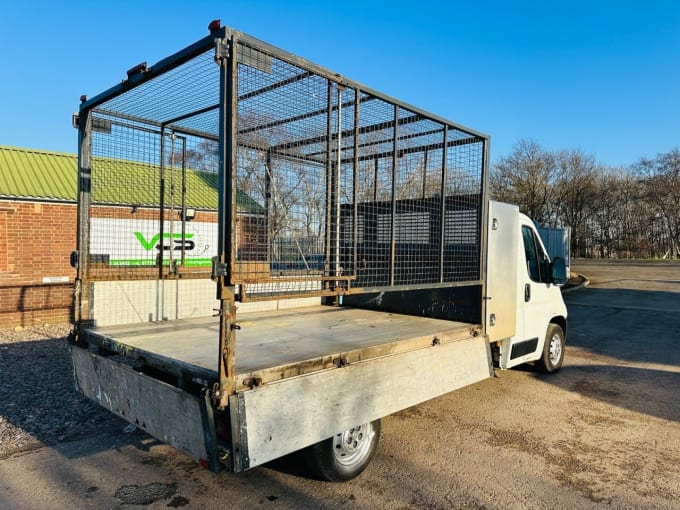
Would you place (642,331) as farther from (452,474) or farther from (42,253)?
(42,253)

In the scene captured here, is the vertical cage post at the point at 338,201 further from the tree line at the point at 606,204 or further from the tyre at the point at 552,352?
the tree line at the point at 606,204

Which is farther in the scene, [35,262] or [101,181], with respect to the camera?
[35,262]

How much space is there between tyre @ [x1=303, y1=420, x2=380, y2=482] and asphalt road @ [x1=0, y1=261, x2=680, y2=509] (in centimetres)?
11

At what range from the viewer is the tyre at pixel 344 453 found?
338 centimetres

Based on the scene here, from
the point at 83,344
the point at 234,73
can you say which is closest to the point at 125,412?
the point at 83,344

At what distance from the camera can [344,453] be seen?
3.61 meters

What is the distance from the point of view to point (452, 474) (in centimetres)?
379

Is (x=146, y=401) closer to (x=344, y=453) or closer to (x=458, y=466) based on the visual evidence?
(x=344, y=453)

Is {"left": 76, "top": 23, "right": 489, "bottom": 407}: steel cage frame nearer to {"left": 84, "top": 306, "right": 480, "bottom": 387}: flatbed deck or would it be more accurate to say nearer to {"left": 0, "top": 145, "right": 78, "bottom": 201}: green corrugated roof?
{"left": 84, "top": 306, "right": 480, "bottom": 387}: flatbed deck

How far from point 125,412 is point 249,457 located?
126cm

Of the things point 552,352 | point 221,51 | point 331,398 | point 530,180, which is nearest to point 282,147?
point 221,51

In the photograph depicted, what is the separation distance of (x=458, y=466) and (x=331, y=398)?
1474 mm

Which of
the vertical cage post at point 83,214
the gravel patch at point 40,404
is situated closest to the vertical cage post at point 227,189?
the vertical cage post at point 83,214

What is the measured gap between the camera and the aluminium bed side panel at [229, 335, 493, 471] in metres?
2.77
